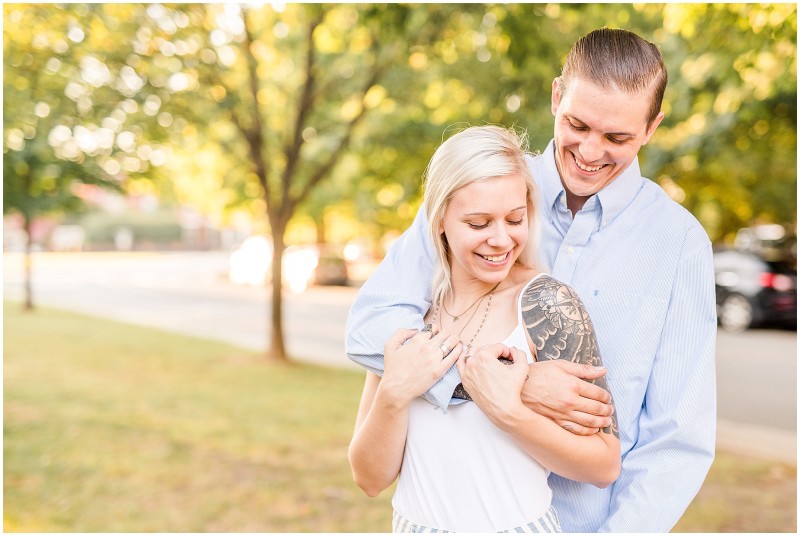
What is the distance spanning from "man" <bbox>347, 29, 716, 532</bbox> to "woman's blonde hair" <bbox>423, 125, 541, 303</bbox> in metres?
0.10

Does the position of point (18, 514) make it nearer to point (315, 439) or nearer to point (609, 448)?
point (315, 439)

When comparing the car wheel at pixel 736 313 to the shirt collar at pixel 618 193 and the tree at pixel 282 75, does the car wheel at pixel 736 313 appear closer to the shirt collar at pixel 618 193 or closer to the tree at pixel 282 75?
the tree at pixel 282 75

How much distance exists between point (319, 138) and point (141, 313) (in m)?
9.92

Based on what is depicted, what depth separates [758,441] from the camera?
7172 millimetres

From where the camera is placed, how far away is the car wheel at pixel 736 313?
14711 millimetres

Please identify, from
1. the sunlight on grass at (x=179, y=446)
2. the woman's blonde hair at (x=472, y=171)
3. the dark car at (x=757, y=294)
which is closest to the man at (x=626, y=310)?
the woman's blonde hair at (x=472, y=171)

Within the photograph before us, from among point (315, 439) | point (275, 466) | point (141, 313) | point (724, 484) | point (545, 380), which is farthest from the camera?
point (141, 313)

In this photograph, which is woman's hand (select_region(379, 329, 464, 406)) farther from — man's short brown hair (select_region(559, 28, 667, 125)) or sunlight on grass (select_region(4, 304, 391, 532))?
sunlight on grass (select_region(4, 304, 391, 532))

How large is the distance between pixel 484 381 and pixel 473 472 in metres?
0.25

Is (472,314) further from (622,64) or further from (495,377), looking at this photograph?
(622,64)

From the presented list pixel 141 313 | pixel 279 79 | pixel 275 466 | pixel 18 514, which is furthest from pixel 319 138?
pixel 141 313

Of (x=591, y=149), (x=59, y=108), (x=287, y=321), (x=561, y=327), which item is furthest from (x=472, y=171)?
(x=287, y=321)

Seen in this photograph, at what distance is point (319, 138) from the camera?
11.9 m

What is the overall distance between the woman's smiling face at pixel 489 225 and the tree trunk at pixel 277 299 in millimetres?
9416
